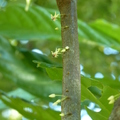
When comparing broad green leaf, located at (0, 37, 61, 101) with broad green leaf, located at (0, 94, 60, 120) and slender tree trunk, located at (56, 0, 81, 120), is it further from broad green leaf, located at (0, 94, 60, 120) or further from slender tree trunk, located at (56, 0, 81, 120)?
slender tree trunk, located at (56, 0, 81, 120)

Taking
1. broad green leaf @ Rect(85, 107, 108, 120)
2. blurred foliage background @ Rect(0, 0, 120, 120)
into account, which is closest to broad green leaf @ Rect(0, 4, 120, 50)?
blurred foliage background @ Rect(0, 0, 120, 120)

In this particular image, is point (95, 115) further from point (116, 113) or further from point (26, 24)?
point (26, 24)

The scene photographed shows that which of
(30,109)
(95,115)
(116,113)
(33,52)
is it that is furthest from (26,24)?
(116,113)

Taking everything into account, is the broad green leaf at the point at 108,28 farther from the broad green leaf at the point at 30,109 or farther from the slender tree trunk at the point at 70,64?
the slender tree trunk at the point at 70,64

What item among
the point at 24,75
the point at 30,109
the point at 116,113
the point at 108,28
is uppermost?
the point at 108,28

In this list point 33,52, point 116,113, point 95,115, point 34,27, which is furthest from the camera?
point 34,27

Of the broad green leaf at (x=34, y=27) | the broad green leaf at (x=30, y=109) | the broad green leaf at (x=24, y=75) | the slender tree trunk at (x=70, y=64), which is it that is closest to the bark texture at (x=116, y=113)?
the slender tree trunk at (x=70, y=64)

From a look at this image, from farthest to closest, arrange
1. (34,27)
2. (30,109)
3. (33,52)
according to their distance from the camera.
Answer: (34,27)
(33,52)
(30,109)

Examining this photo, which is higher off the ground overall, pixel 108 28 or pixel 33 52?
pixel 108 28
